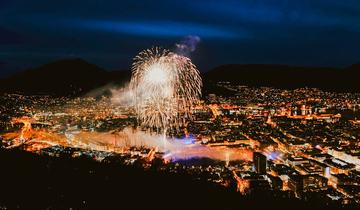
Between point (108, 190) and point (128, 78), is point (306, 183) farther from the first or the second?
point (128, 78)

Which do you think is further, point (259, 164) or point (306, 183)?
point (259, 164)

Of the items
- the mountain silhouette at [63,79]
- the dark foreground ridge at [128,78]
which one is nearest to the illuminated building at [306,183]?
the dark foreground ridge at [128,78]

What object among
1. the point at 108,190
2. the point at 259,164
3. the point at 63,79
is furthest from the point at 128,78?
the point at 108,190

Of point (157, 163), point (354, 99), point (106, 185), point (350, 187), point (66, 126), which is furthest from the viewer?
point (354, 99)

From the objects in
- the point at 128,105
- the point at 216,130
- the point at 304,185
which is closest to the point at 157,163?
the point at 304,185

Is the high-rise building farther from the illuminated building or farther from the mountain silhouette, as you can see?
the mountain silhouette

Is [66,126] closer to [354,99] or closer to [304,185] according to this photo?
[304,185]

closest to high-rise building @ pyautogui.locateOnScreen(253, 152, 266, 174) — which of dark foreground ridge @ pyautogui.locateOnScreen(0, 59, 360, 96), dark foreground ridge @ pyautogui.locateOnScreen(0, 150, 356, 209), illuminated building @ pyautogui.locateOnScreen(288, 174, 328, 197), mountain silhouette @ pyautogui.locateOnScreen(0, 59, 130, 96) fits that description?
illuminated building @ pyautogui.locateOnScreen(288, 174, 328, 197)
